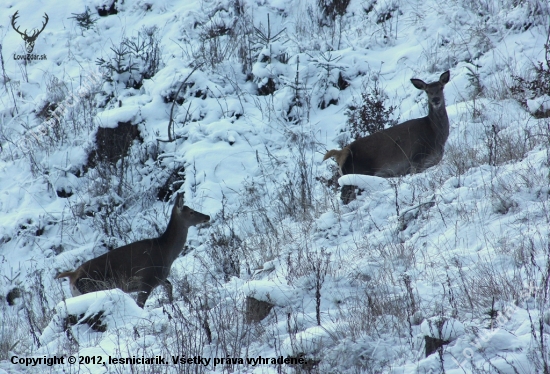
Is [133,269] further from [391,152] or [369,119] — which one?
[369,119]

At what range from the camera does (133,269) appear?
7074 millimetres

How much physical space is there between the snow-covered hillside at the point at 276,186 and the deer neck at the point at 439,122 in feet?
0.98

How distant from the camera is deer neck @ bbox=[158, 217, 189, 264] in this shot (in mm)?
7508

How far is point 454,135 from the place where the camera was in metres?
8.52

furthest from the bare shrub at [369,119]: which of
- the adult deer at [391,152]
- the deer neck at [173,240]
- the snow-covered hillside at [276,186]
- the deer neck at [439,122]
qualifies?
the deer neck at [173,240]

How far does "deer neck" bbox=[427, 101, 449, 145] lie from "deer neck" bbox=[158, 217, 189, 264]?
3444mm

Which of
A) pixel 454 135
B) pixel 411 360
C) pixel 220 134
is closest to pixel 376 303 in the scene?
pixel 411 360

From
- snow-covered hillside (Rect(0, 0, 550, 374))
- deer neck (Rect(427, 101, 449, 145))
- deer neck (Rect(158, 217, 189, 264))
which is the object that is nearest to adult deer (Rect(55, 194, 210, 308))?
deer neck (Rect(158, 217, 189, 264))

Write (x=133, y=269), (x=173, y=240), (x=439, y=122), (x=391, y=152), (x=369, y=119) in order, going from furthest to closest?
(x=369, y=119)
(x=439, y=122)
(x=173, y=240)
(x=391, y=152)
(x=133, y=269)

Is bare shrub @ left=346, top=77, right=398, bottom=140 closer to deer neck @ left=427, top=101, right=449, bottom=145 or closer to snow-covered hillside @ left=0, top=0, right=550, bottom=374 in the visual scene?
snow-covered hillside @ left=0, top=0, right=550, bottom=374

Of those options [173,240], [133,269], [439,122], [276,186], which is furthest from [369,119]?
[133,269]

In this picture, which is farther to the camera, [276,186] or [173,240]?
[276,186]

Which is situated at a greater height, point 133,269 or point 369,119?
point 369,119

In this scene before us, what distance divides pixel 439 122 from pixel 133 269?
13.8 ft
